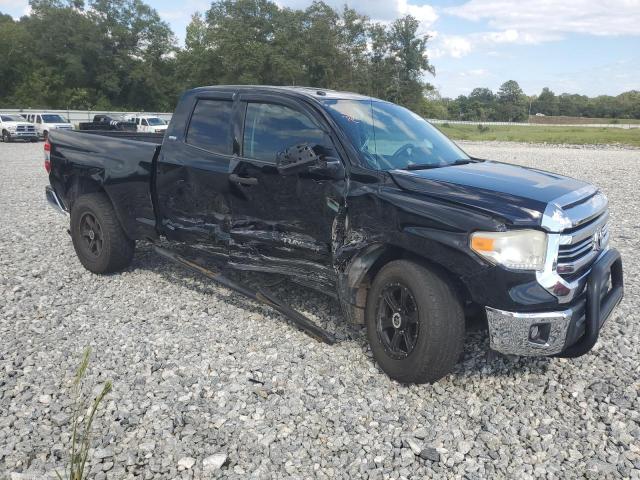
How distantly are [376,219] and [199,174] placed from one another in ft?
6.01

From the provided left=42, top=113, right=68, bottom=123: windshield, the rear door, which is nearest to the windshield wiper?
the rear door

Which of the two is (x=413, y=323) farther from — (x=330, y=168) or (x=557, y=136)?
(x=557, y=136)

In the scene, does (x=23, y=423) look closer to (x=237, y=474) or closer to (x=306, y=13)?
(x=237, y=474)

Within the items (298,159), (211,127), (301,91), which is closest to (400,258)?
(298,159)

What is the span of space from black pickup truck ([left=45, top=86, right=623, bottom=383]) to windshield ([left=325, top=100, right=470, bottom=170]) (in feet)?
0.05

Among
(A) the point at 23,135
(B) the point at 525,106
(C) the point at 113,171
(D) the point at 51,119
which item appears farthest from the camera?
(B) the point at 525,106

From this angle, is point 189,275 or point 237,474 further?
point 189,275

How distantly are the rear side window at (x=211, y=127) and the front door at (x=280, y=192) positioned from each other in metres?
0.17

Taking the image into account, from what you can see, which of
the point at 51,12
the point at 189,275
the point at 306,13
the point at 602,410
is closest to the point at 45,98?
the point at 51,12

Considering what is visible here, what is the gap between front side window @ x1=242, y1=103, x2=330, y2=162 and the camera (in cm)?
395

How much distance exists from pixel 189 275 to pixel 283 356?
2184 millimetres

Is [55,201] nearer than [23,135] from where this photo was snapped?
Yes

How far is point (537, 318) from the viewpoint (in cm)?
295

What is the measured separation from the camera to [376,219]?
3.43 m
